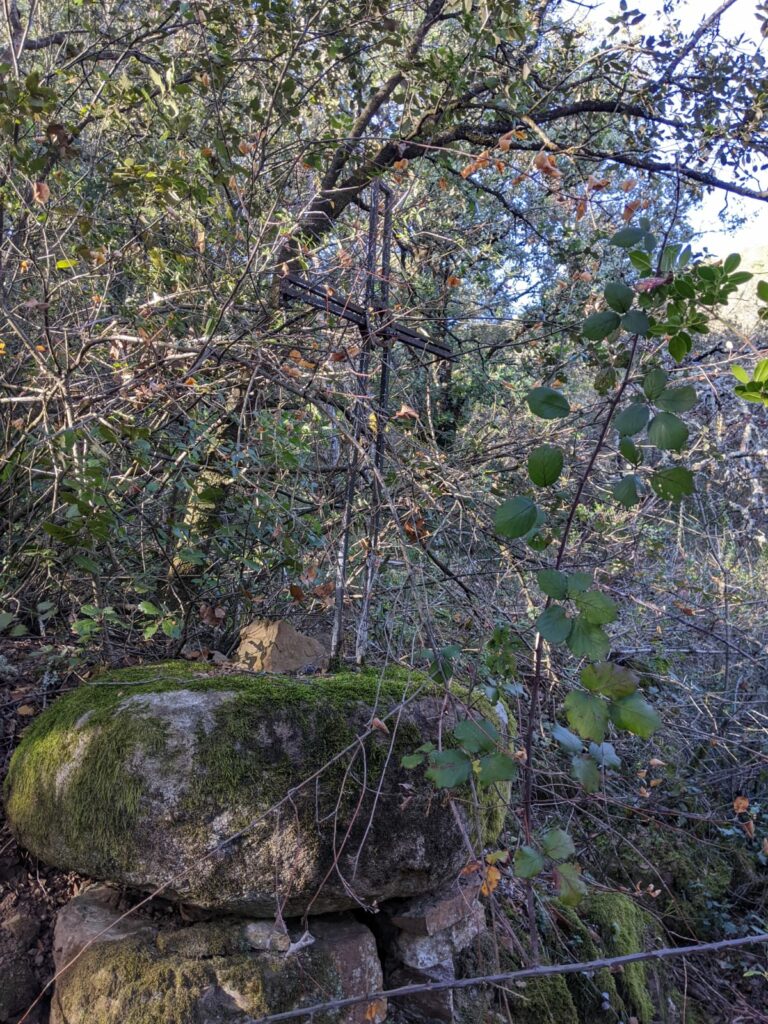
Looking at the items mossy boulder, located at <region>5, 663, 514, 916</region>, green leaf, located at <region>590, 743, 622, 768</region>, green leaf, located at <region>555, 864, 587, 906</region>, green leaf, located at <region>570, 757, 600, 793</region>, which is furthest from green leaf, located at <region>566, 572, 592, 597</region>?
mossy boulder, located at <region>5, 663, 514, 916</region>

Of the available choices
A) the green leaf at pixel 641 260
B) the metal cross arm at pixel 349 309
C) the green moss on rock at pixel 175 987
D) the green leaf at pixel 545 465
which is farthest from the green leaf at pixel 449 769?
the metal cross arm at pixel 349 309

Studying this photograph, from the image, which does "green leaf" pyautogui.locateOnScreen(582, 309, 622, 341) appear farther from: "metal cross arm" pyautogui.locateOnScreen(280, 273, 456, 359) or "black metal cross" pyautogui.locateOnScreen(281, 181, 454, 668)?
"metal cross arm" pyautogui.locateOnScreen(280, 273, 456, 359)

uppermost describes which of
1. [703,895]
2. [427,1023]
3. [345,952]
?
[345,952]

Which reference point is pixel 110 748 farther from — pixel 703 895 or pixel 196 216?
pixel 703 895

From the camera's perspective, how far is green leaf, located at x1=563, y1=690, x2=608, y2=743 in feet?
4.54

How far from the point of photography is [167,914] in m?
2.42

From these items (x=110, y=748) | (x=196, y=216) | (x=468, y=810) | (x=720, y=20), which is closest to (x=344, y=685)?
(x=468, y=810)

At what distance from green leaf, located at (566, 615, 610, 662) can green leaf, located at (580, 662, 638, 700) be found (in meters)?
0.03

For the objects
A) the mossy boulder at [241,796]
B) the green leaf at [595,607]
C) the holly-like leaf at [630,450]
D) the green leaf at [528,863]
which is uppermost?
the holly-like leaf at [630,450]

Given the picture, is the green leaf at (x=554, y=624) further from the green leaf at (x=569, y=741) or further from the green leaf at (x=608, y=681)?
the green leaf at (x=569, y=741)

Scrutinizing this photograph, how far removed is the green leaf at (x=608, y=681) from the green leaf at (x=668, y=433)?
1.41 feet

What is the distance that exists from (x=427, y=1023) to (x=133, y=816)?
1.26 meters

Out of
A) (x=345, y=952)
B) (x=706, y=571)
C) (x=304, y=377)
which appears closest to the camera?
(x=345, y=952)

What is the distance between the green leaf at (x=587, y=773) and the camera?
1.47 meters
